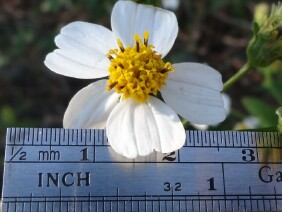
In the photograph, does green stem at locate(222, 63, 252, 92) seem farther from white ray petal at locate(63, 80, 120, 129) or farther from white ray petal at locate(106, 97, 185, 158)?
white ray petal at locate(63, 80, 120, 129)

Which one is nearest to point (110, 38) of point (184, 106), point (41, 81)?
point (184, 106)

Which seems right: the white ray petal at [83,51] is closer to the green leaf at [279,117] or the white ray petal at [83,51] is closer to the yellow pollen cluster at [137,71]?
the yellow pollen cluster at [137,71]

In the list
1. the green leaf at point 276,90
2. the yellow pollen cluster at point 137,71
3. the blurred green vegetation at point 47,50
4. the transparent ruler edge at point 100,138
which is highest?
the blurred green vegetation at point 47,50

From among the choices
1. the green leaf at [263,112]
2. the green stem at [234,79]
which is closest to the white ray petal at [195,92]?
the green stem at [234,79]

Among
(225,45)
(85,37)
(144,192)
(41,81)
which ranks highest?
(225,45)

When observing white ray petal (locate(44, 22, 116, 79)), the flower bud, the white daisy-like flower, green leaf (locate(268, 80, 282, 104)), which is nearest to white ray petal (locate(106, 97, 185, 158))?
the white daisy-like flower

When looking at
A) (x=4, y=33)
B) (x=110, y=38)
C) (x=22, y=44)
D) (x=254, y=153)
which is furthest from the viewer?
(x=4, y=33)

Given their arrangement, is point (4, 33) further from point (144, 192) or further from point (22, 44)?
point (144, 192)
